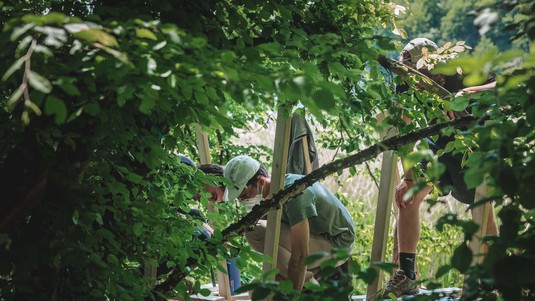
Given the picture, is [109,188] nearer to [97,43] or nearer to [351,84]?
[97,43]

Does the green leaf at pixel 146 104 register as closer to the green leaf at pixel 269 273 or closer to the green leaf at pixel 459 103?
the green leaf at pixel 269 273

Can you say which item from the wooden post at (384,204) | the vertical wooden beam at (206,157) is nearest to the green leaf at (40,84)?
the wooden post at (384,204)

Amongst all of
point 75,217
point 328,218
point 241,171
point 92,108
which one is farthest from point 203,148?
point 92,108

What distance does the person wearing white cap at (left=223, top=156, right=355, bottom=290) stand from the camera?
9.52 feet

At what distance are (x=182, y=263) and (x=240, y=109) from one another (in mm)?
2719

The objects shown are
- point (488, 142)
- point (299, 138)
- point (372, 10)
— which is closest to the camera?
point (488, 142)

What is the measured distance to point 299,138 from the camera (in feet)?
12.1

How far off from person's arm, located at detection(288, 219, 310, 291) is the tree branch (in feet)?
2.43

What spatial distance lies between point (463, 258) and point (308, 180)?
0.89 metres

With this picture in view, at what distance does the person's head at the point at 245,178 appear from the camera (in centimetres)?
308

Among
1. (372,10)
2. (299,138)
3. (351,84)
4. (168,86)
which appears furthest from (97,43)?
(299,138)

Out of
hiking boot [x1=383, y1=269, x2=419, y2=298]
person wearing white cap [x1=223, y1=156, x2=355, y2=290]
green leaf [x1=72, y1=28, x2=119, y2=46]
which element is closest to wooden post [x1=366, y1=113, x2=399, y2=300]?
person wearing white cap [x1=223, y1=156, x2=355, y2=290]

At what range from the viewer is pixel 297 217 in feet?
9.61

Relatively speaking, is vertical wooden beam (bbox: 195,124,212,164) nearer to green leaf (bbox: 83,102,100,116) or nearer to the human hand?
the human hand
